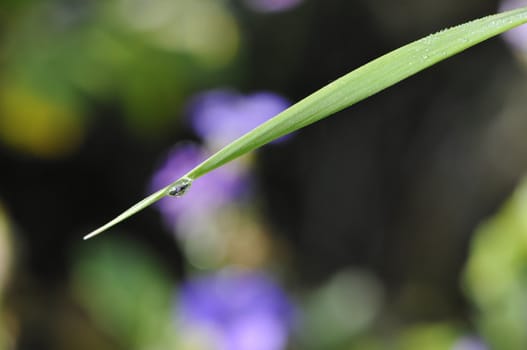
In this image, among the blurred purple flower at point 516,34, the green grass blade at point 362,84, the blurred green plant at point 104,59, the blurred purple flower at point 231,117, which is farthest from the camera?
the blurred green plant at point 104,59

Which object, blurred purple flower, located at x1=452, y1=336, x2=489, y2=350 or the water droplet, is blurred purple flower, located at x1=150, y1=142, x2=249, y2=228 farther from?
the water droplet

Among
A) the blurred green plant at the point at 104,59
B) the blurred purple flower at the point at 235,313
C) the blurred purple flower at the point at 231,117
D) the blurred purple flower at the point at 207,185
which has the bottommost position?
the blurred purple flower at the point at 235,313

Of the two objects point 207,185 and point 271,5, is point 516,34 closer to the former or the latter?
point 271,5

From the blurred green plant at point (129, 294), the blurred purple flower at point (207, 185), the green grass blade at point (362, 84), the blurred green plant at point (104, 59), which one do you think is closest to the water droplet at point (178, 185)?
the green grass blade at point (362, 84)

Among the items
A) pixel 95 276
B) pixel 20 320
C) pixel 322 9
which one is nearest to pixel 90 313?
pixel 20 320

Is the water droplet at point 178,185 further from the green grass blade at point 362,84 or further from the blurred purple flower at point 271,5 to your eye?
the blurred purple flower at point 271,5

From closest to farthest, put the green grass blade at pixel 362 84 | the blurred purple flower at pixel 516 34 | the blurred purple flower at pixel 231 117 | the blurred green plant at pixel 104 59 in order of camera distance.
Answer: the green grass blade at pixel 362 84
the blurred purple flower at pixel 231 117
the blurred purple flower at pixel 516 34
the blurred green plant at pixel 104 59

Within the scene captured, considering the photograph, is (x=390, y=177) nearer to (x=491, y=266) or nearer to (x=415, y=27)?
(x=415, y=27)

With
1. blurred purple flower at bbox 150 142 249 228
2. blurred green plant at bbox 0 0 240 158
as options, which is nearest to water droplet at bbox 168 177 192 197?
blurred purple flower at bbox 150 142 249 228
